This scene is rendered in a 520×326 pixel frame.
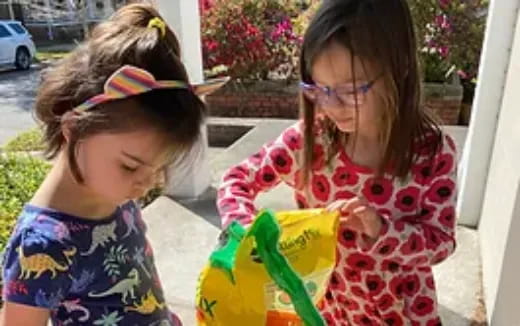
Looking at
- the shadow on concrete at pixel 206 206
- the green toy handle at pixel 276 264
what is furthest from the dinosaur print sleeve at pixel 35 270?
the shadow on concrete at pixel 206 206

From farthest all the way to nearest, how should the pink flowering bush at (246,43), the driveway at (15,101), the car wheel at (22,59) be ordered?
the car wheel at (22,59) → the driveway at (15,101) → the pink flowering bush at (246,43)

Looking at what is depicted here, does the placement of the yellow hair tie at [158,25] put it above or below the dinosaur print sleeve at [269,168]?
above

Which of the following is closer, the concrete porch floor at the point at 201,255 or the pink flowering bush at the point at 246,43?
the concrete porch floor at the point at 201,255

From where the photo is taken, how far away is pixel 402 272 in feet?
4.88

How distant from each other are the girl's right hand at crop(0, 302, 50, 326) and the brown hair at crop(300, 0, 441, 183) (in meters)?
0.78

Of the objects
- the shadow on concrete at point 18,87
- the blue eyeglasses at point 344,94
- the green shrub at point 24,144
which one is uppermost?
the blue eyeglasses at point 344,94

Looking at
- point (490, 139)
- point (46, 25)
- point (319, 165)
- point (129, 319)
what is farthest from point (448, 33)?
point (46, 25)

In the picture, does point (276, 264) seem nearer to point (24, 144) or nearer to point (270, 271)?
point (270, 271)

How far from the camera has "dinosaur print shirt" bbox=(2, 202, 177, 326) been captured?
3.81 feet

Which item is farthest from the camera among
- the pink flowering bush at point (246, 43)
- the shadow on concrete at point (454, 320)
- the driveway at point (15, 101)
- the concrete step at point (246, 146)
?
the driveway at point (15, 101)

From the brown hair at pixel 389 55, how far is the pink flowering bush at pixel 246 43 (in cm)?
548

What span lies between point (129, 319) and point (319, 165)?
60cm

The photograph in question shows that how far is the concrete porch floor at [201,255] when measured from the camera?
259cm

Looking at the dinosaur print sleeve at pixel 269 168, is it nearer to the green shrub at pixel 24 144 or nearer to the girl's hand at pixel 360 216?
the girl's hand at pixel 360 216
